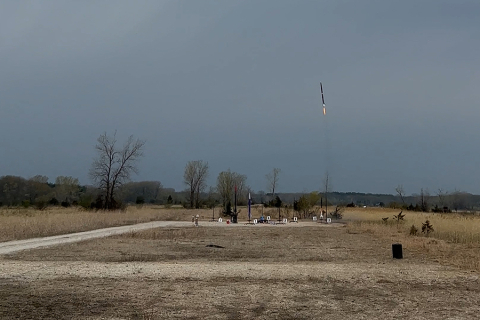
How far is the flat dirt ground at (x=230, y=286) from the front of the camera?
9.27 meters

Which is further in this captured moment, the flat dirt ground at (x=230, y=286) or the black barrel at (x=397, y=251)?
the black barrel at (x=397, y=251)

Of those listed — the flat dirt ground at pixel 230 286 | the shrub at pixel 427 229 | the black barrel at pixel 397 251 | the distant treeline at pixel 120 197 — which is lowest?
the flat dirt ground at pixel 230 286

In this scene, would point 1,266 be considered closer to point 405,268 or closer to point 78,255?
point 78,255

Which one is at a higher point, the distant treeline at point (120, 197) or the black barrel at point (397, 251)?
the distant treeline at point (120, 197)

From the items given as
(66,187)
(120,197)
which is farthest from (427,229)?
(66,187)

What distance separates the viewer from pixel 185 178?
100688 millimetres

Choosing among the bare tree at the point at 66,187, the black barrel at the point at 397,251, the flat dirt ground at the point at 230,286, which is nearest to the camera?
the flat dirt ground at the point at 230,286

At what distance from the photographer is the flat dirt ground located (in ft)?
30.4

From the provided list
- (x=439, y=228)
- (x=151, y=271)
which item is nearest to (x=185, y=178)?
(x=439, y=228)

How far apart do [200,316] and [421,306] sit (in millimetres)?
4125

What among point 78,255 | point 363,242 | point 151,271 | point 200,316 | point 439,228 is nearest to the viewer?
point 200,316

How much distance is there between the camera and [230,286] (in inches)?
470

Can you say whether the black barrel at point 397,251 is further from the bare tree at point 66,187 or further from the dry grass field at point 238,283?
the bare tree at point 66,187

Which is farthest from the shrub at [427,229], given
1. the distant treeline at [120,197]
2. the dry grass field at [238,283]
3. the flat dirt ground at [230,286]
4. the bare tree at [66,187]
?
the bare tree at [66,187]
